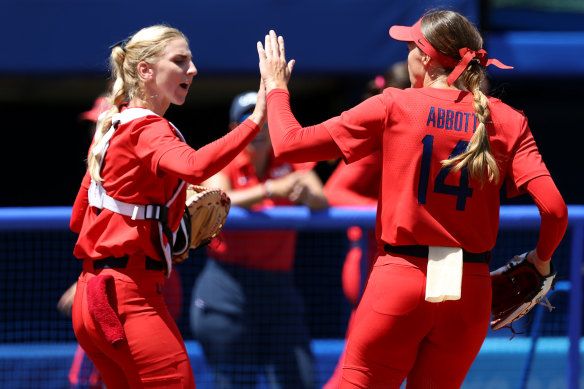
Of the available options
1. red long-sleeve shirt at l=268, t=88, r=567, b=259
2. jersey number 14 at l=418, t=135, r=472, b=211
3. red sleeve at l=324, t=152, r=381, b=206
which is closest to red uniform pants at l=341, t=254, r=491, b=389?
red long-sleeve shirt at l=268, t=88, r=567, b=259

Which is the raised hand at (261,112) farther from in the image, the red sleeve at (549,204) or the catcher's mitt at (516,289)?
the catcher's mitt at (516,289)

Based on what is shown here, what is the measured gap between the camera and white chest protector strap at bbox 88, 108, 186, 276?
113 inches

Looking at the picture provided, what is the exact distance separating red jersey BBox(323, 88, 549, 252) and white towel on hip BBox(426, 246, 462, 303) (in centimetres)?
3

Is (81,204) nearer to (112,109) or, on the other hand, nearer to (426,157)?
(112,109)

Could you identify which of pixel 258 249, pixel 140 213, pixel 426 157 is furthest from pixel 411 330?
pixel 258 249

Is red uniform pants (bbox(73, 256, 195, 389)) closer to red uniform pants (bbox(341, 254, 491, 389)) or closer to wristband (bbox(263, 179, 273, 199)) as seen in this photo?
red uniform pants (bbox(341, 254, 491, 389))

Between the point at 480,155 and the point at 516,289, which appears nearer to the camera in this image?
the point at 480,155

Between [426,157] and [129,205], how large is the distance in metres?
1.03

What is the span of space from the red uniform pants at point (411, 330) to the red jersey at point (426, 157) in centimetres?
12

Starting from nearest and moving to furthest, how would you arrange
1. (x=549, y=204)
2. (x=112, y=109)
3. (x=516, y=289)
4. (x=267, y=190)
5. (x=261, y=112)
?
(x=549, y=204)
(x=261, y=112)
(x=112, y=109)
(x=516, y=289)
(x=267, y=190)

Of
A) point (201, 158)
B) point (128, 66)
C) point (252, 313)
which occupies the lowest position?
point (252, 313)

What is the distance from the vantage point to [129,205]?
286 cm

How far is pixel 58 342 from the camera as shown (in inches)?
175

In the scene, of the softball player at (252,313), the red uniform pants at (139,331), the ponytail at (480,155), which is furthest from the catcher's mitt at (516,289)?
the softball player at (252,313)
